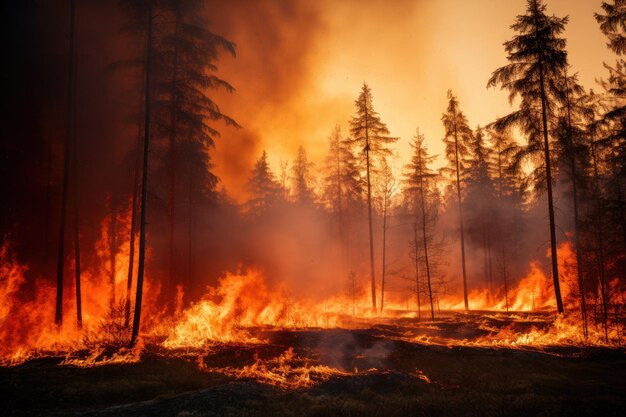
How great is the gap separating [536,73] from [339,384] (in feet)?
61.7

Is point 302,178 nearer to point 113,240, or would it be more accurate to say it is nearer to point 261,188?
point 261,188

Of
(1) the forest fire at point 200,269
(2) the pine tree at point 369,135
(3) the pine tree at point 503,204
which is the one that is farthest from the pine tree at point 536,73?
(3) the pine tree at point 503,204

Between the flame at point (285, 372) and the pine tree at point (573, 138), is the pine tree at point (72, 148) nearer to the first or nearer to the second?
the flame at point (285, 372)

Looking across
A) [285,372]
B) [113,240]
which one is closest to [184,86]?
[113,240]

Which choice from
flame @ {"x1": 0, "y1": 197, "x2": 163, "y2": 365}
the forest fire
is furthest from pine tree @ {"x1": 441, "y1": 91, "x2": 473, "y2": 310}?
flame @ {"x1": 0, "y1": 197, "x2": 163, "y2": 365}

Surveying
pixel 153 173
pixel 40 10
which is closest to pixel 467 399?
pixel 153 173

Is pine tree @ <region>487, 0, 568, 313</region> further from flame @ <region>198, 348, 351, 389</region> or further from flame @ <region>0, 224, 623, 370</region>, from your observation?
flame @ <region>198, 348, 351, 389</region>

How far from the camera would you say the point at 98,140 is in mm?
23641

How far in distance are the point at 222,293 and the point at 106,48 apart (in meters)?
18.0

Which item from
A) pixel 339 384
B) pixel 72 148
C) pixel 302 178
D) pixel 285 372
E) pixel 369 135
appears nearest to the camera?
pixel 339 384

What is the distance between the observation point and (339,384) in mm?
10047

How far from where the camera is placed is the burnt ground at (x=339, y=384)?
8.14 meters

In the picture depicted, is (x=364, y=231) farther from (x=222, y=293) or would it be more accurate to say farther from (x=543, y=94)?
(x=543, y=94)

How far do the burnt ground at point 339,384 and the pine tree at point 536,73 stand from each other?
369 inches
